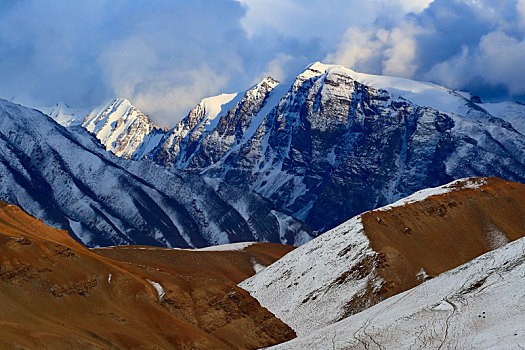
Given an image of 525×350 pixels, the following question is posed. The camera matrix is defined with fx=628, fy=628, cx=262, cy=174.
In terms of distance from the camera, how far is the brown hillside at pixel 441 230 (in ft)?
372

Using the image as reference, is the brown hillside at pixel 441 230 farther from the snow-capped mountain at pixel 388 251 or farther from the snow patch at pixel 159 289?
the snow patch at pixel 159 289

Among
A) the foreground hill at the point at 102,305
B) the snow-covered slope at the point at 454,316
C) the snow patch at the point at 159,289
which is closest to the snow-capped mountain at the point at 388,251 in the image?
the foreground hill at the point at 102,305

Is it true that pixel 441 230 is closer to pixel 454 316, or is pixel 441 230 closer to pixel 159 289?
pixel 159 289

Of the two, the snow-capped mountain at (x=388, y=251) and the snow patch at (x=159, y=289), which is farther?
the snow-capped mountain at (x=388, y=251)

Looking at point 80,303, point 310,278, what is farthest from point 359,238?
point 80,303

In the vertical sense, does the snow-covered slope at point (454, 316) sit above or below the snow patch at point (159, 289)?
below

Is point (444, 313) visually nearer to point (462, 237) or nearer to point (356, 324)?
point (356, 324)

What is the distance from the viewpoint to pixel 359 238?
411 ft

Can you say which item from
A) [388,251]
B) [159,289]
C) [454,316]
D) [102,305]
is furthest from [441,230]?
[102,305]

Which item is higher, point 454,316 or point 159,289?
point 159,289

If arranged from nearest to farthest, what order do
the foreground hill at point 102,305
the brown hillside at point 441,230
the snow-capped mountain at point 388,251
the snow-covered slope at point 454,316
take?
the snow-covered slope at point 454,316
the foreground hill at point 102,305
the snow-capped mountain at point 388,251
the brown hillside at point 441,230

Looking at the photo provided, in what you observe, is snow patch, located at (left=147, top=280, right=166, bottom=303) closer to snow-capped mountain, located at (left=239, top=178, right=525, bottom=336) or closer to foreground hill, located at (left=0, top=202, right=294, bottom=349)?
foreground hill, located at (left=0, top=202, right=294, bottom=349)

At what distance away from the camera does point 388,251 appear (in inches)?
4609

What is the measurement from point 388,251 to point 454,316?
56.5m
